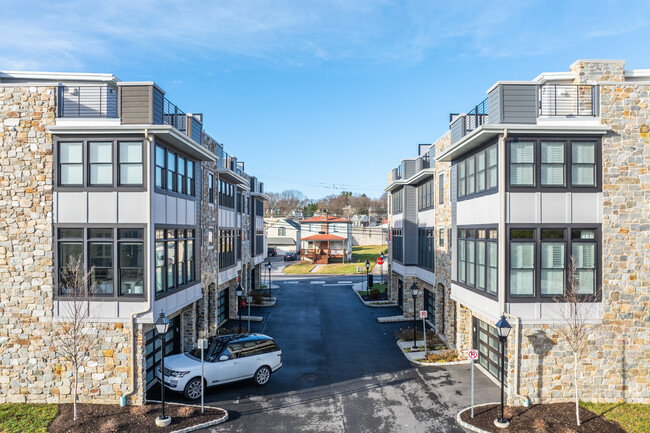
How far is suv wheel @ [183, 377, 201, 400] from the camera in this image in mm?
13258

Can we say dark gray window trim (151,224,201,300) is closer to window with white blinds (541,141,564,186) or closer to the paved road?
the paved road

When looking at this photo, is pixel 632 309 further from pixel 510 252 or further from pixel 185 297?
pixel 185 297

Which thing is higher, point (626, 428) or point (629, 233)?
point (629, 233)

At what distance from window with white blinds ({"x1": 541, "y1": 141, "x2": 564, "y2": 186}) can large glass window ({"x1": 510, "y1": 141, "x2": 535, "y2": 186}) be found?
0.34m

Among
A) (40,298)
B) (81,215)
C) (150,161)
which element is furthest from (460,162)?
(40,298)

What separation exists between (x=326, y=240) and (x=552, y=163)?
46.4 metres

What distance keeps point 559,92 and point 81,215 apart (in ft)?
53.1

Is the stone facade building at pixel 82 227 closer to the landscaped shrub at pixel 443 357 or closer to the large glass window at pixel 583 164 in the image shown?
the landscaped shrub at pixel 443 357

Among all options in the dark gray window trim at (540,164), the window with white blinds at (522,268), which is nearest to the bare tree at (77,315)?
the window with white blinds at (522,268)

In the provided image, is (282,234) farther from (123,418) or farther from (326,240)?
(123,418)

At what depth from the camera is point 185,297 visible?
50.4ft

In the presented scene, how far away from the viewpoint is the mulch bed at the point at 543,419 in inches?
437

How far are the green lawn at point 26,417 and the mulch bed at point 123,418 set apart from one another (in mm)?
229

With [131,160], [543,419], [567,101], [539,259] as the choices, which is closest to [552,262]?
[539,259]
